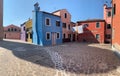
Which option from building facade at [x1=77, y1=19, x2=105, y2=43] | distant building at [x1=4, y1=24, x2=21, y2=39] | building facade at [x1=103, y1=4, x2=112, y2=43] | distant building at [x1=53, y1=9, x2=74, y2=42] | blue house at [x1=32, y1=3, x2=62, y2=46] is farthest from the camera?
distant building at [x1=4, y1=24, x2=21, y2=39]

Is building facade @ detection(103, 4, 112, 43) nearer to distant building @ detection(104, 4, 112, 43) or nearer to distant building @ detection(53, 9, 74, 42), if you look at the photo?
distant building @ detection(104, 4, 112, 43)

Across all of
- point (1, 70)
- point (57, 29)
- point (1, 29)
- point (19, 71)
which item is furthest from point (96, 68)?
point (1, 29)

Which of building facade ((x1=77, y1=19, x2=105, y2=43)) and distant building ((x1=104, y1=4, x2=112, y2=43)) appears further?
building facade ((x1=77, y1=19, x2=105, y2=43))

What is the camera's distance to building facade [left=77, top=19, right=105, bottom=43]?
32.4 m

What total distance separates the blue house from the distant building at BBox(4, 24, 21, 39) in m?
27.2

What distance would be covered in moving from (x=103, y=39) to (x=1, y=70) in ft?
90.4

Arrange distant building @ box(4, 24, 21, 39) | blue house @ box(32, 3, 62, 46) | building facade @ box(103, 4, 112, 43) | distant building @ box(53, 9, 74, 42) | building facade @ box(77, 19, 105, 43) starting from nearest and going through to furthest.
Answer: blue house @ box(32, 3, 62, 46)
distant building @ box(53, 9, 74, 42)
building facade @ box(103, 4, 112, 43)
building facade @ box(77, 19, 105, 43)
distant building @ box(4, 24, 21, 39)

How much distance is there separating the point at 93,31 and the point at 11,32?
2878 centimetres

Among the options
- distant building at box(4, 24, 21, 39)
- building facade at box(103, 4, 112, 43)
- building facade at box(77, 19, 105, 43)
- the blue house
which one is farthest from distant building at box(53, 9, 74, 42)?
distant building at box(4, 24, 21, 39)

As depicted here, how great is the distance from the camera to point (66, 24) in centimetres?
3133

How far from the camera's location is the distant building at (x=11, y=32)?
48344 millimetres

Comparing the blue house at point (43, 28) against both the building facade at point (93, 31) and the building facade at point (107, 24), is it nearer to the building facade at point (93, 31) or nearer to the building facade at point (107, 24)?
the building facade at point (93, 31)

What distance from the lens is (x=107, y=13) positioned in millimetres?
32250

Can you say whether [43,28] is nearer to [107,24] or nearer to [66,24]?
[66,24]
